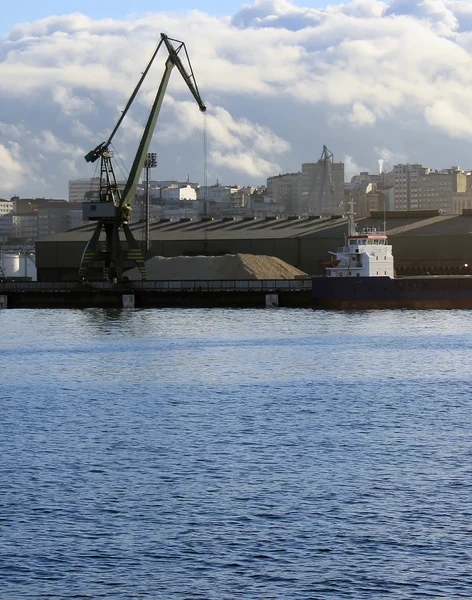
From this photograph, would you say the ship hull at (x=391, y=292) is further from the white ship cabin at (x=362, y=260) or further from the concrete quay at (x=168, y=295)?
the concrete quay at (x=168, y=295)

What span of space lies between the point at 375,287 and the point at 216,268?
18821 millimetres

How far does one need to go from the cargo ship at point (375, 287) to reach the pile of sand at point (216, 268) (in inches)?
500

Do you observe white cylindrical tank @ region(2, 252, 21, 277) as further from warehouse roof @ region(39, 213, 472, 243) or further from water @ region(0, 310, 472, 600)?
water @ region(0, 310, 472, 600)

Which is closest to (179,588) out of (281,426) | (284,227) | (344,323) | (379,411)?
(281,426)

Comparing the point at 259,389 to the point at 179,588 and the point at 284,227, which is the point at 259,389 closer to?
the point at 179,588

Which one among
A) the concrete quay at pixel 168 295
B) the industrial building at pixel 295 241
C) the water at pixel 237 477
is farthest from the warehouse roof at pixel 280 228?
the water at pixel 237 477

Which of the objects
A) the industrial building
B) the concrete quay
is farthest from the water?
the industrial building

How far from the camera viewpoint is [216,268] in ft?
300

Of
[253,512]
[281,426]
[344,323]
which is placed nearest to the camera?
[253,512]

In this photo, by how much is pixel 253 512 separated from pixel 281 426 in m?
9.31

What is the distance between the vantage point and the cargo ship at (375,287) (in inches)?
3009

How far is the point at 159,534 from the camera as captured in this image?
→ 1950 centimetres

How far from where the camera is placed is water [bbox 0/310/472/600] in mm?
17484

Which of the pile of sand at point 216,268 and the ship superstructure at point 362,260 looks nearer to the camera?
the ship superstructure at point 362,260
